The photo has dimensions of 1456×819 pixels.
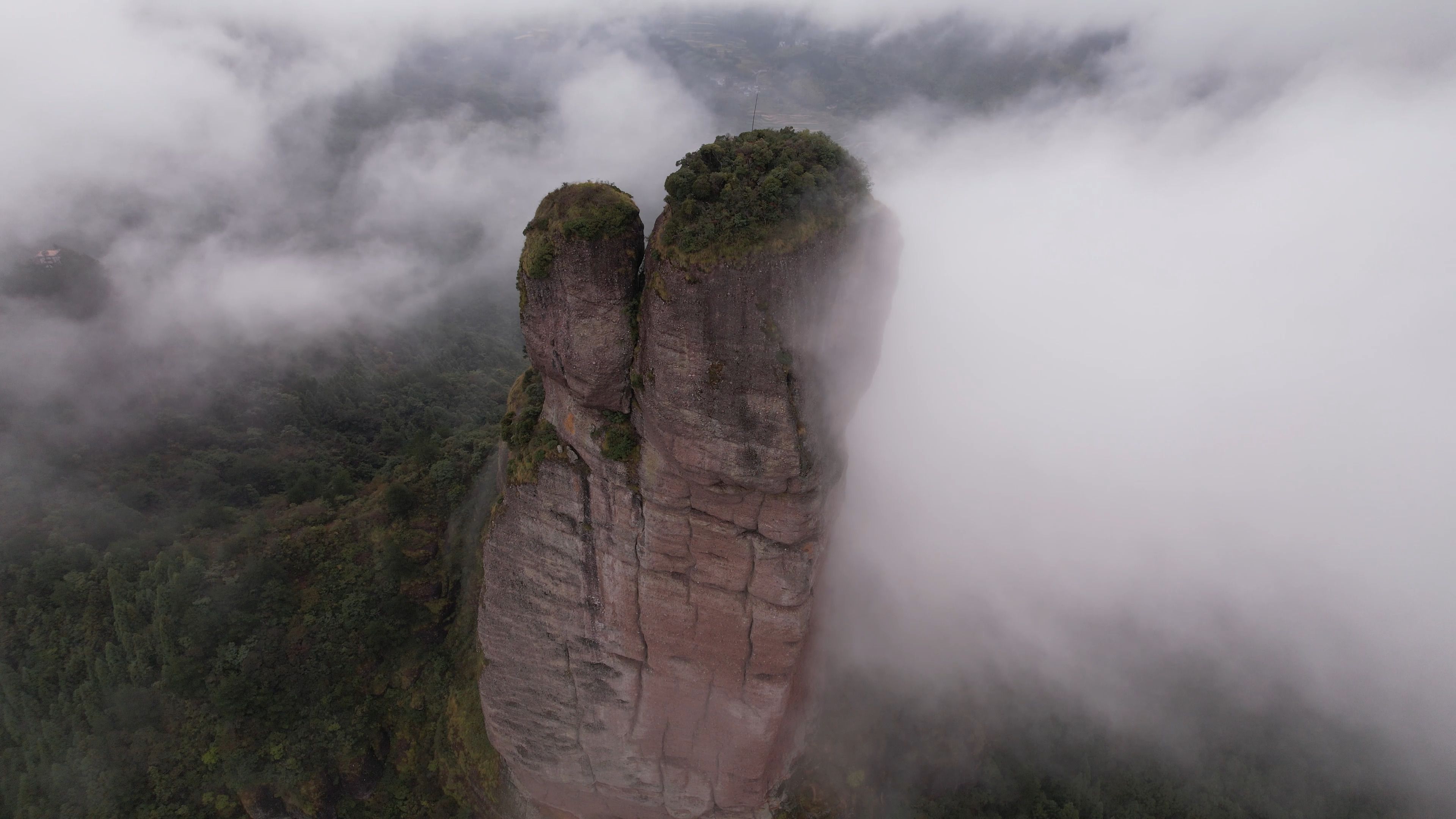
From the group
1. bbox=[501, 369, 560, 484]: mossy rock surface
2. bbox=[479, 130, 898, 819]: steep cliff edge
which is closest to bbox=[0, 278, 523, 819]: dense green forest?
bbox=[479, 130, 898, 819]: steep cliff edge

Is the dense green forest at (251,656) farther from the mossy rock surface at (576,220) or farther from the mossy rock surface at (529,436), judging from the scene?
the mossy rock surface at (576,220)

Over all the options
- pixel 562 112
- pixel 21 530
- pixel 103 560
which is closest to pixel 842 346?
pixel 103 560

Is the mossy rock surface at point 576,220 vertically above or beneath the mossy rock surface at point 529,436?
above

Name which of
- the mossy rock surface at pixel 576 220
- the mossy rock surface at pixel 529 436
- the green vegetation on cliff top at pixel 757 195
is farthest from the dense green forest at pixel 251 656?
the green vegetation on cliff top at pixel 757 195

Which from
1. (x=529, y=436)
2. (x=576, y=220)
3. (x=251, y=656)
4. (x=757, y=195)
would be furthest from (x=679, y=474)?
(x=251, y=656)

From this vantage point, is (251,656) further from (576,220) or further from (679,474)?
(576,220)

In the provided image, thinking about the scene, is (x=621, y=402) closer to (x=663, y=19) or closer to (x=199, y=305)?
(x=199, y=305)
